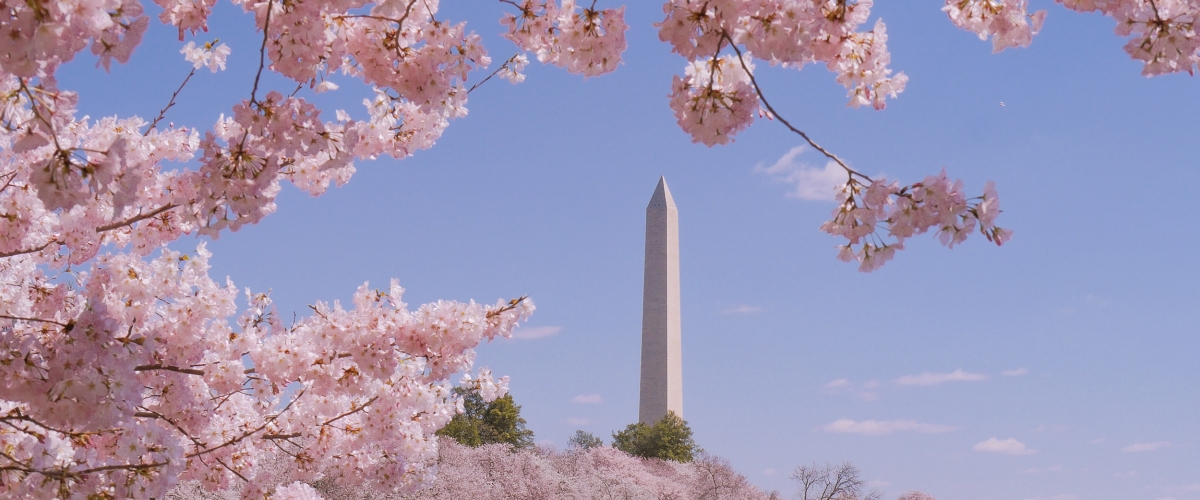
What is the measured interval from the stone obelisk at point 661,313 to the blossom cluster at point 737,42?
68.3 ft

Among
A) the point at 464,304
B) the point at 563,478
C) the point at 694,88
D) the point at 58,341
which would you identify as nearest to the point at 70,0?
the point at 58,341

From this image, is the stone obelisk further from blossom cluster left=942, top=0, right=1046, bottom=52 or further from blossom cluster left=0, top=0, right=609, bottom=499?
blossom cluster left=942, top=0, right=1046, bottom=52

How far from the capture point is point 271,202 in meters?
3.06

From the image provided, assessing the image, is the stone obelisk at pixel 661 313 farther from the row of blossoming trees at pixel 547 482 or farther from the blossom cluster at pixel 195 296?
the blossom cluster at pixel 195 296

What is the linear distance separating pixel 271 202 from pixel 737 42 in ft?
5.16

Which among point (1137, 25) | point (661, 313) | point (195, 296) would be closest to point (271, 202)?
point (195, 296)

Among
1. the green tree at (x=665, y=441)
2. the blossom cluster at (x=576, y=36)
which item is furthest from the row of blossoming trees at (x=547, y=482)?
the blossom cluster at (x=576, y=36)

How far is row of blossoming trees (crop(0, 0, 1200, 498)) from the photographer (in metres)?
2.68

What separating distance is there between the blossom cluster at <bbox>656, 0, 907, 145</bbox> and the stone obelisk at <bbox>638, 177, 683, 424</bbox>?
68.3ft

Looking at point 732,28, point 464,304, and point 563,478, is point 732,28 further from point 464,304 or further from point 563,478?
point 563,478

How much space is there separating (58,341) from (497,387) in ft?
10.6

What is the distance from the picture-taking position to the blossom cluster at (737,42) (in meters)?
2.69

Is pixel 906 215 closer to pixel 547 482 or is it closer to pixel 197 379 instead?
pixel 197 379

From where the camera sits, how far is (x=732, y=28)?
269cm
